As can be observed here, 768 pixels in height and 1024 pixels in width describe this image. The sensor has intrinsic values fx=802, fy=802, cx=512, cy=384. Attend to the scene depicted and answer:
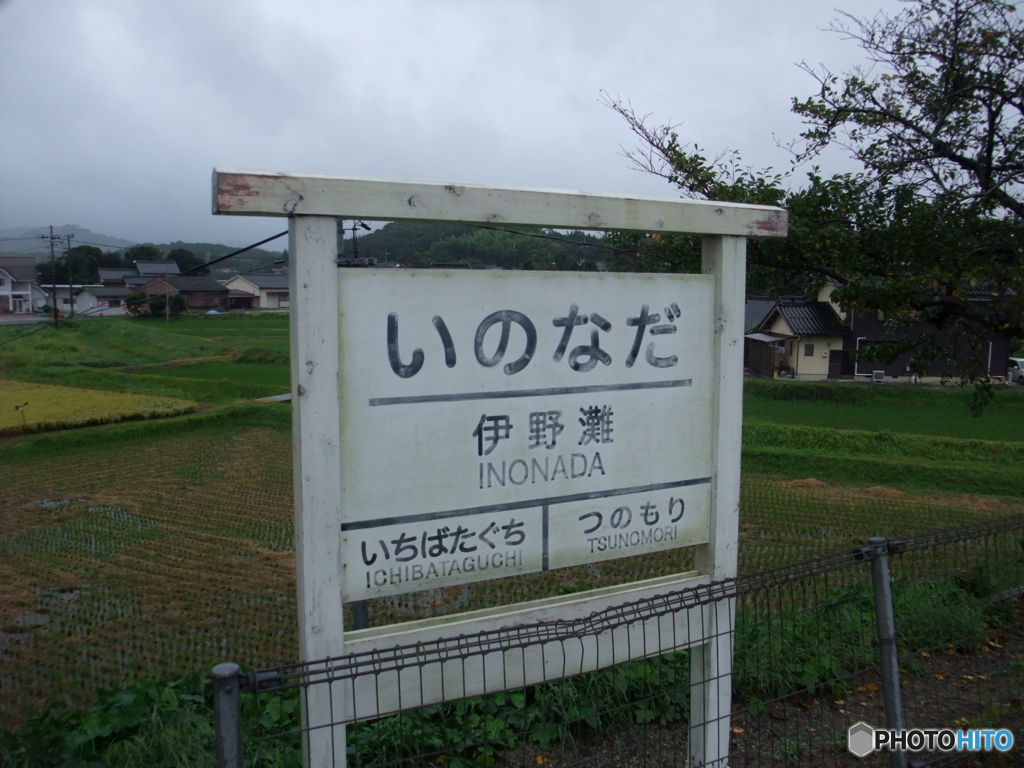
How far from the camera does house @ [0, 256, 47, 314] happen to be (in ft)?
119

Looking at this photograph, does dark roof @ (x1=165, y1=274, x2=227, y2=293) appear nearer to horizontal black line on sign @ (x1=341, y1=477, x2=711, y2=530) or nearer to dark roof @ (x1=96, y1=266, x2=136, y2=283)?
dark roof @ (x1=96, y1=266, x2=136, y2=283)

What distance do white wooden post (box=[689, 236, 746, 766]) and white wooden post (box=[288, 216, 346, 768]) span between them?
1.37 metres

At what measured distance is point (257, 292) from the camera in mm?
47469

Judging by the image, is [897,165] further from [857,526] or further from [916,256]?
[857,526]

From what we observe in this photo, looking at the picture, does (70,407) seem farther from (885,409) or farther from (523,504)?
(885,409)

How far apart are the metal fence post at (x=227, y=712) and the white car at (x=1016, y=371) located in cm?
3189

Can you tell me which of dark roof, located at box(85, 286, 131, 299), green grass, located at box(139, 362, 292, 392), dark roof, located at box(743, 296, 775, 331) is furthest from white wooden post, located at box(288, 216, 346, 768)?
dark roof, located at box(85, 286, 131, 299)

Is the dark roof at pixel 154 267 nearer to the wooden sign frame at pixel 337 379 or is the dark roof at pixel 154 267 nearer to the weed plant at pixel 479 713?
the weed plant at pixel 479 713

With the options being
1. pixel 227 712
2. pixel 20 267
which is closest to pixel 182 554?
pixel 227 712

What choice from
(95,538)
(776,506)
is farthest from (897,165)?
(95,538)

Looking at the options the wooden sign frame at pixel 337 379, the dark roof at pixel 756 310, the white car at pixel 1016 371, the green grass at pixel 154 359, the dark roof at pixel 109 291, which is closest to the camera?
the wooden sign frame at pixel 337 379

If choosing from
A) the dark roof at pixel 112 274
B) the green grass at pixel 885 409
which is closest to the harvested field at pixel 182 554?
the green grass at pixel 885 409

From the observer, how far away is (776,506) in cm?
1220

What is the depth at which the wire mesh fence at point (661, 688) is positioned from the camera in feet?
8.10
